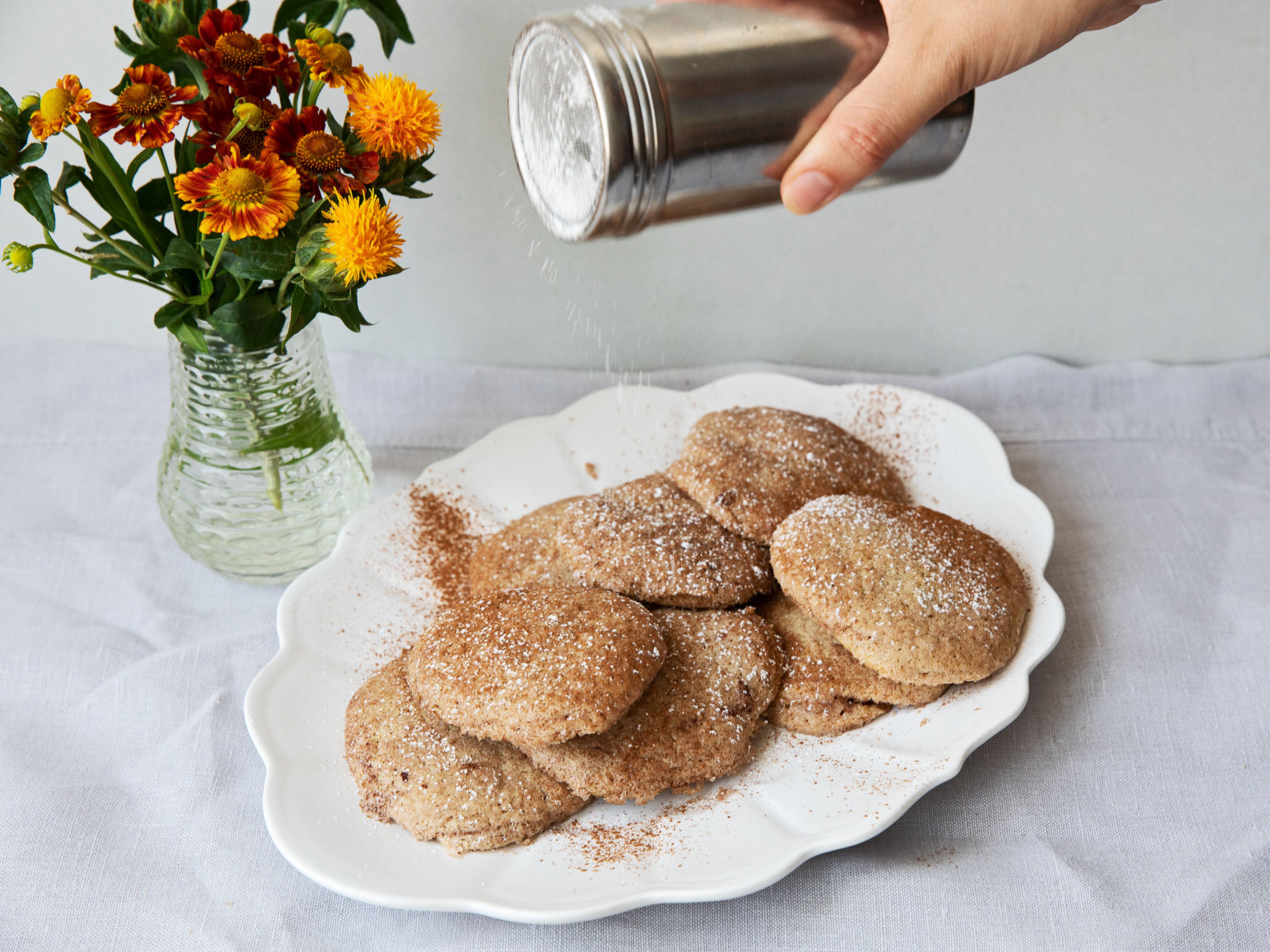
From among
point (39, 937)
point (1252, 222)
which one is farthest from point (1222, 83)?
point (39, 937)

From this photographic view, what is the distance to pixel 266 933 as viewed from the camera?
1.16 m

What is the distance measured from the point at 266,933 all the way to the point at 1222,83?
1.96 metres

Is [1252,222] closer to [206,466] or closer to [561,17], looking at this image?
[561,17]

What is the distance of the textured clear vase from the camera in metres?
1.46

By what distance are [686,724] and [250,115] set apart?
2.79ft

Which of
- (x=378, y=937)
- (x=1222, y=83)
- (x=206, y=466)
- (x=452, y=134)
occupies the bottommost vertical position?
(x=378, y=937)

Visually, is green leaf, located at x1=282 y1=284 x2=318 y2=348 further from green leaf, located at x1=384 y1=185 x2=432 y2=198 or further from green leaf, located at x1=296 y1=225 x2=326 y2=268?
green leaf, located at x1=384 y1=185 x2=432 y2=198

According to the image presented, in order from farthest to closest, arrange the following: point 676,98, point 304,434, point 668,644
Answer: point 304,434
point 668,644
point 676,98

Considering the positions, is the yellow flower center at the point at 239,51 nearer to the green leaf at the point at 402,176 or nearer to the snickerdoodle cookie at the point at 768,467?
the green leaf at the point at 402,176

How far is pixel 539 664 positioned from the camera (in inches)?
46.3

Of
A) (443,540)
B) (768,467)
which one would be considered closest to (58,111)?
(443,540)

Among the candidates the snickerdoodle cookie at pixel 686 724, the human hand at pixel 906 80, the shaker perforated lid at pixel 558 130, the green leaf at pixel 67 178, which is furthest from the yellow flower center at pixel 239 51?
the snickerdoodle cookie at pixel 686 724

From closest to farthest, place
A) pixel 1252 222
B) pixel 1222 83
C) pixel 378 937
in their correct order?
pixel 378 937
pixel 1222 83
pixel 1252 222

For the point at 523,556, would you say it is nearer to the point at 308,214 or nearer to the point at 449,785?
the point at 449,785
